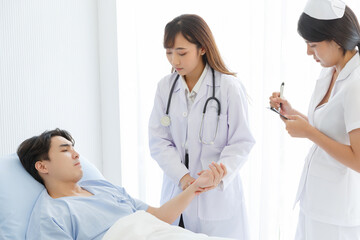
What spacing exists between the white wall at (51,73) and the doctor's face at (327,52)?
1.55m

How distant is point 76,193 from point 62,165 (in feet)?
0.46

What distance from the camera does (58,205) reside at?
1.68m

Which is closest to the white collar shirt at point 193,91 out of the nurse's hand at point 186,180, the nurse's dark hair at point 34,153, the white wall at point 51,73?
the nurse's hand at point 186,180

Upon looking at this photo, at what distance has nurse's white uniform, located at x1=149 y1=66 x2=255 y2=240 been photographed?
1.85 m

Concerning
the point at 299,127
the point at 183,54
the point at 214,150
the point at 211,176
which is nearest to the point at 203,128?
the point at 214,150

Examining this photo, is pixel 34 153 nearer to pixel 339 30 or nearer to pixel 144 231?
pixel 144 231

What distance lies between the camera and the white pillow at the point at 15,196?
5.30 feet

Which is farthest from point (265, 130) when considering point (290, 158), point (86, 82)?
point (86, 82)

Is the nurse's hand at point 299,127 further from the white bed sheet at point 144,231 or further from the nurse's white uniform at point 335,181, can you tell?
the white bed sheet at point 144,231

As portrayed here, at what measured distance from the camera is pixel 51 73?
8.27 feet

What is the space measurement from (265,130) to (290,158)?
0.23 meters

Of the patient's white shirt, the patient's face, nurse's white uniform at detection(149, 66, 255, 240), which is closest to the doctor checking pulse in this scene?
nurse's white uniform at detection(149, 66, 255, 240)

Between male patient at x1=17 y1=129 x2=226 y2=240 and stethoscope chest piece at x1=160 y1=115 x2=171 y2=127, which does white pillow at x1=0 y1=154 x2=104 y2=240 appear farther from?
stethoscope chest piece at x1=160 y1=115 x2=171 y2=127

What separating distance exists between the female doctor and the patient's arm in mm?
52
